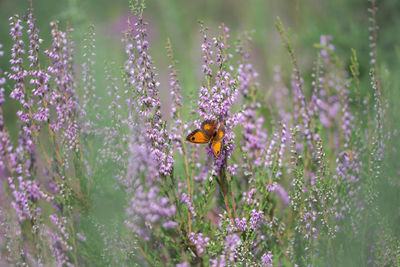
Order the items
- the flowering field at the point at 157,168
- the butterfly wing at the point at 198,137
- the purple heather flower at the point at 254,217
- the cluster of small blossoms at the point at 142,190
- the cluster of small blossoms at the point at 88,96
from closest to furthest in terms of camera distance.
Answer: the cluster of small blossoms at the point at 142,190 → the butterfly wing at the point at 198,137 → the flowering field at the point at 157,168 → the purple heather flower at the point at 254,217 → the cluster of small blossoms at the point at 88,96

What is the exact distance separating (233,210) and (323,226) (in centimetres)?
43

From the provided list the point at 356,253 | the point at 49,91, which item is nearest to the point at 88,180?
the point at 49,91

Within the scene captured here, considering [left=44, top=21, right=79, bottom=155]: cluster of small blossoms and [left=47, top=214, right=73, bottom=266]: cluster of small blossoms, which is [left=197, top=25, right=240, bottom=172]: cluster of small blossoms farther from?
[left=47, top=214, right=73, bottom=266]: cluster of small blossoms

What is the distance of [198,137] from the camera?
5.11ft

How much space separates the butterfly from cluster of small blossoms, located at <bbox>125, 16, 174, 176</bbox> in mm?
134

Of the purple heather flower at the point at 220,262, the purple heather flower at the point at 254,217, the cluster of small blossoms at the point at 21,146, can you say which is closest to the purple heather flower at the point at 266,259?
the purple heather flower at the point at 254,217

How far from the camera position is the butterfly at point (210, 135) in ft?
5.06

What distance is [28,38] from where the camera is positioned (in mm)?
1799

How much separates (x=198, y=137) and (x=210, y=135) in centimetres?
5

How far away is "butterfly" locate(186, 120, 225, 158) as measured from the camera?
1.54m

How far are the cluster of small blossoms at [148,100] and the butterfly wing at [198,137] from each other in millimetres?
124

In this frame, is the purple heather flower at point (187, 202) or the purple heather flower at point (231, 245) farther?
the purple heather flower at point (187, 202)

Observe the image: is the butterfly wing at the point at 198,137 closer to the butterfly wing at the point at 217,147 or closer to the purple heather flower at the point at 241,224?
the butterfly wing at the point at 217,147

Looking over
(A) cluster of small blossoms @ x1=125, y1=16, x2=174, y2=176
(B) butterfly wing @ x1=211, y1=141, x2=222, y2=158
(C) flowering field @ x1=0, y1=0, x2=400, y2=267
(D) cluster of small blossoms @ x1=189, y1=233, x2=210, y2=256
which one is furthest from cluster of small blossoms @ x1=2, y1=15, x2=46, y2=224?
(B) butterfly wing @ x1=211, y1=141, x2=222, y2=158
